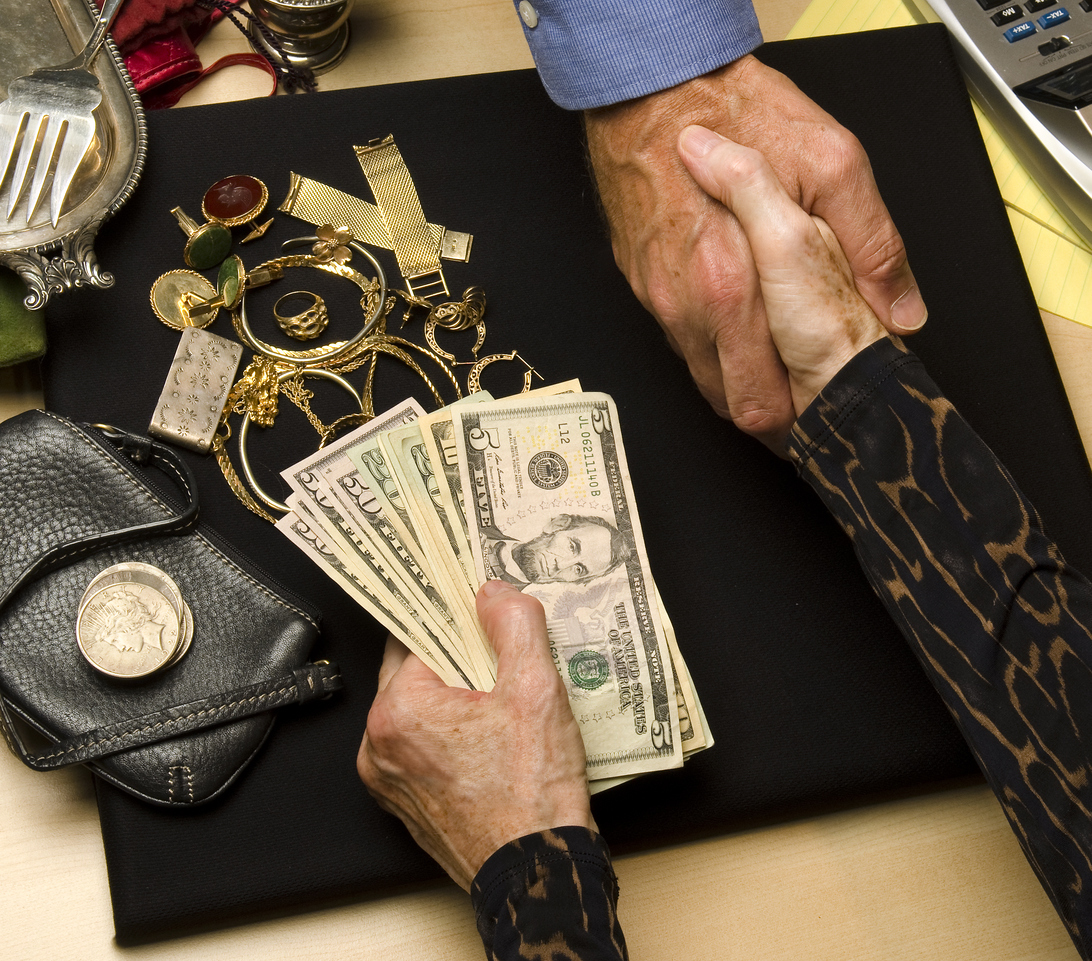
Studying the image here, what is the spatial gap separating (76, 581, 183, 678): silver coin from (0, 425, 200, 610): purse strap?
4cm

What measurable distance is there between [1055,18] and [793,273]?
534mm

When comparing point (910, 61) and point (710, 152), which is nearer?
point (710, 152)

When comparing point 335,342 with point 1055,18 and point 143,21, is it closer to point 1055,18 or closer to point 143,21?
point 143,21

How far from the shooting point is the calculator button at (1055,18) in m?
0.93

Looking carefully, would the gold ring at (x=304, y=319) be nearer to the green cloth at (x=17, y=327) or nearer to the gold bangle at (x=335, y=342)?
the gold bangle at (x=335, y=342)

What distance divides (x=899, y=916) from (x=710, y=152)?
658 millimetres

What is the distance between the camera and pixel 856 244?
2.32ft

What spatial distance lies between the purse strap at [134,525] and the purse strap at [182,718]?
10 cm

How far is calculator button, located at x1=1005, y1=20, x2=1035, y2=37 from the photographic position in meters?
0.94

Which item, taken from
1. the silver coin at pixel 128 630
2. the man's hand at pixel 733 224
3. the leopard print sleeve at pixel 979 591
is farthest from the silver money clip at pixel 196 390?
the leopard print sleeve at pixel 979 591

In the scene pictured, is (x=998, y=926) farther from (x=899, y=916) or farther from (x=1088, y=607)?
(x=1088, y=607)

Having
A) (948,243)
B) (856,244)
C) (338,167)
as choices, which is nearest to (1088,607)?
(856,244)

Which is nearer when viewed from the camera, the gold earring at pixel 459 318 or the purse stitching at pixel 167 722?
the purse stitching at pixel 167 722

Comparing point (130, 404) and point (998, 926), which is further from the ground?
point (130, 404)
